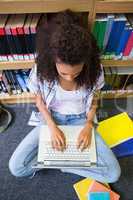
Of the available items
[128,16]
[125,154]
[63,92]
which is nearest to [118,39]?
[128,16]

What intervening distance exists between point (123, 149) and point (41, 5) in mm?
909

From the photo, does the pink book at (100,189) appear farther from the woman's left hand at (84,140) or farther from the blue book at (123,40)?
the blue book at (123,40)

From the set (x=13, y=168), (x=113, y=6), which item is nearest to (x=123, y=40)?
(x=113, y=6)

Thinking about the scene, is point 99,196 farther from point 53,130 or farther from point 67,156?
point 53,130

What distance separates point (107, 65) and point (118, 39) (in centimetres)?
17

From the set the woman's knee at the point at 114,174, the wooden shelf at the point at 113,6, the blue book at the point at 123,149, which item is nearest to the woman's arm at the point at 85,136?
the woman's knee at the point at 114,174

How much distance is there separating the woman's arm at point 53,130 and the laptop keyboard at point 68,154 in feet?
0.07

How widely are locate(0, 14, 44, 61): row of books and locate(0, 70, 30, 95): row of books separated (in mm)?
175

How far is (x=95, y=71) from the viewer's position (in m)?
1.12

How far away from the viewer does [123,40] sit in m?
1.27

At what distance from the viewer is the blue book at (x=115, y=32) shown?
1145 millimetres

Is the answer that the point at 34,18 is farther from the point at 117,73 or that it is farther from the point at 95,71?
the point at 117,73

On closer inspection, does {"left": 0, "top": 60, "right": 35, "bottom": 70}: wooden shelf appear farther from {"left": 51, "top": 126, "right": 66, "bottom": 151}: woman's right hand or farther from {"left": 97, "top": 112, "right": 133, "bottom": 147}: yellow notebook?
{"left": 97, "top": 112, "right": 133, "bottom": 147}: yellow notebook

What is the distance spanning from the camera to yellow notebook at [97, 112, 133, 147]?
1.48 metres
